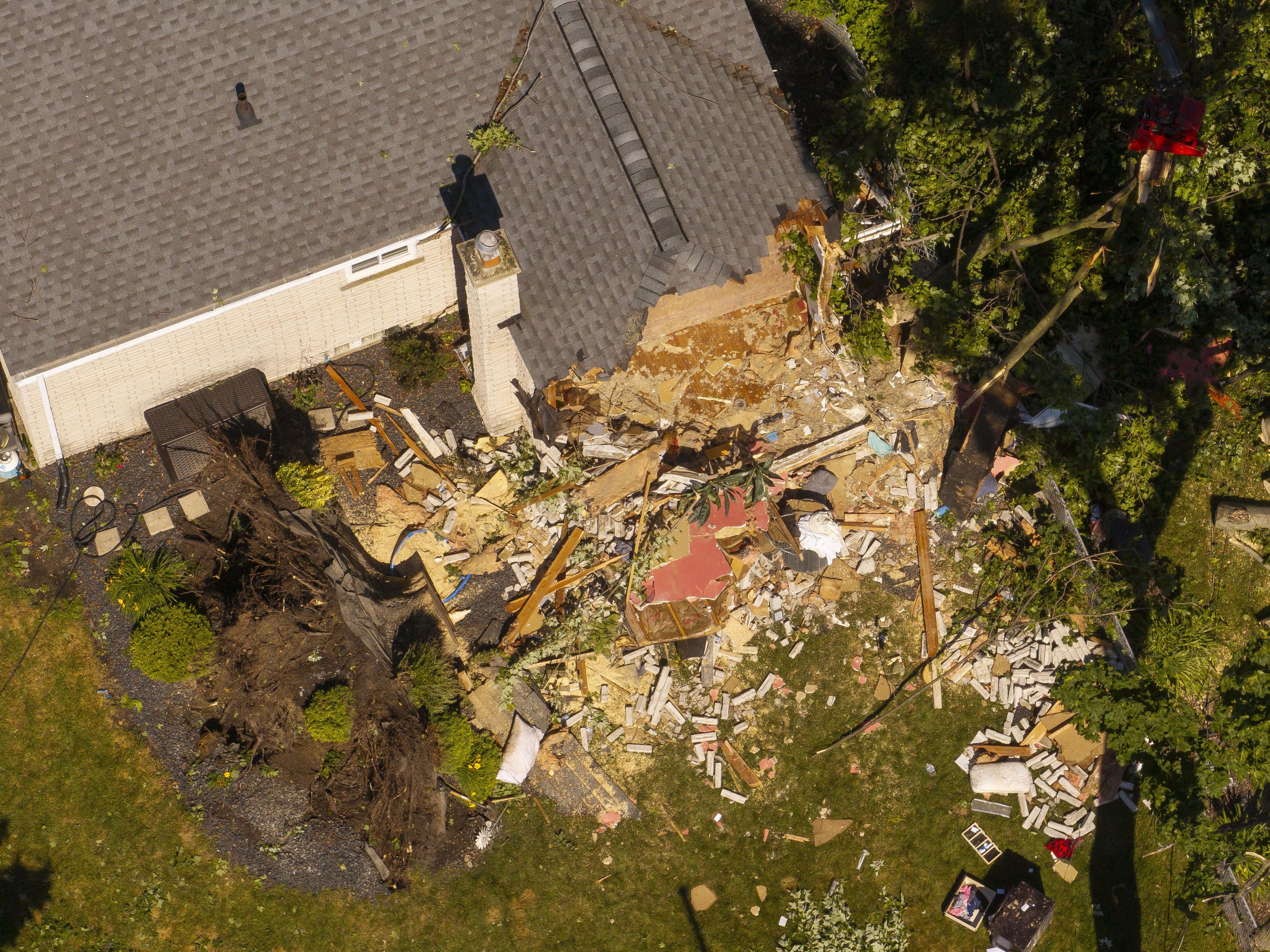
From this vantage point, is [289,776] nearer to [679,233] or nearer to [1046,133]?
[679,233]

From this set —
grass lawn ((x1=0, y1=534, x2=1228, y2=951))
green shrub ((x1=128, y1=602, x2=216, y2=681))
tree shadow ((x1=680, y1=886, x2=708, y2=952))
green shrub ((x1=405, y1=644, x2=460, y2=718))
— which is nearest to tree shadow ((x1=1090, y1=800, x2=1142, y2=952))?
grass lawn ((x1=0, y1=534, x2=1228, y2=951))

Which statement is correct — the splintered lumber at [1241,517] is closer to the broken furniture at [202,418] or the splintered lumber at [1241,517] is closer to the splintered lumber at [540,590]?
the splintered lumber at [540,590]

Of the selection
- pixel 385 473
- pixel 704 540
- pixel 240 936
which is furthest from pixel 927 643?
pixel 240 936

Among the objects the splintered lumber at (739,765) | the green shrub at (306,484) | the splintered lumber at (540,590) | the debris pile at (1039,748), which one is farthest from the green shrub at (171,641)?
the debris pile at (1039,748)

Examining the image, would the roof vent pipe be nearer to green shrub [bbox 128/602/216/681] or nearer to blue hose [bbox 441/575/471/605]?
blue hose [bbox 441/575/471/605]

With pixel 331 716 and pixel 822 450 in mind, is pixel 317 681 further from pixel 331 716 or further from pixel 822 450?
pixel 822 450
